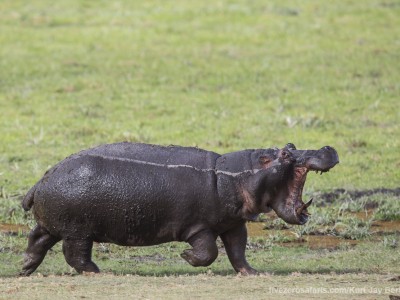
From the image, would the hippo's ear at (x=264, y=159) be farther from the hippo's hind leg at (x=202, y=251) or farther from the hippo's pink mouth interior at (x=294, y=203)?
the hippo's hind leg at (x=202, y=251)

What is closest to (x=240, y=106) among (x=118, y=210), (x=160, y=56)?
(x=160, y=56)

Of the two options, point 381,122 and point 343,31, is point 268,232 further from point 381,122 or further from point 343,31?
point 343,31

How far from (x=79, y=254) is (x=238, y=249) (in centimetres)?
125

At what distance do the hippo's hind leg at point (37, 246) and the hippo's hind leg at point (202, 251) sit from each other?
45.2 inches

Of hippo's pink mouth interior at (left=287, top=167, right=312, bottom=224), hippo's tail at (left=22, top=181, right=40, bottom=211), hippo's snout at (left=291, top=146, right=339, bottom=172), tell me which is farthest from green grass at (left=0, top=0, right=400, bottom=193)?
hippo's snout at (left=291, top=146, right=339, bottom=172)

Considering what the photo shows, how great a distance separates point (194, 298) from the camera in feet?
25.7

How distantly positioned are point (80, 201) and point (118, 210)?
305mm

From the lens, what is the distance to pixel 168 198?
9.57 m

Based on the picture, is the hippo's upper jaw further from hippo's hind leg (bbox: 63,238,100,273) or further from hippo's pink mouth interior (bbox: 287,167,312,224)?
hippo's hind leg (bbox: 63,238,100,273)

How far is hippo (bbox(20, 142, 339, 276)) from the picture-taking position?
9492 mm

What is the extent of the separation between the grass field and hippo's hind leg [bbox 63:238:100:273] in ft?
1.46

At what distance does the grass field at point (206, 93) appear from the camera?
10.8 metres

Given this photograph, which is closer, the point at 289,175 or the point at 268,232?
the point at 289,175

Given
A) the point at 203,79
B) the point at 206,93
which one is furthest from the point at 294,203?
the point at 203,79
